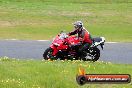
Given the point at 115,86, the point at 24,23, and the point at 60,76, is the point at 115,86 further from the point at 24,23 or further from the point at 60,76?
the point at 24,23

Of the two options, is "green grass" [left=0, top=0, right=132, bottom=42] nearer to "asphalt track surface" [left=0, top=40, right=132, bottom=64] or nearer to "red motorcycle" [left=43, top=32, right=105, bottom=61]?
"asphalt track surface" [left=0, top=40, right=132, bottom=64]

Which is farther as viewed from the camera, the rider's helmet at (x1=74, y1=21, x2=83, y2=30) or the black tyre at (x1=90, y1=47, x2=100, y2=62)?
the black tyre at (x1=90, y1=47, x2=100, y2=62)

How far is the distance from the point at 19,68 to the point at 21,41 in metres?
10.2

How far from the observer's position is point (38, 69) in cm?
1176

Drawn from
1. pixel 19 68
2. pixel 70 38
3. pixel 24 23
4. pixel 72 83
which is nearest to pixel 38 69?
pixel 19 68

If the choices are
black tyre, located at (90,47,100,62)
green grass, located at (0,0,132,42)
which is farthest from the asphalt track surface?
green grass, located at (0,0,132,42)

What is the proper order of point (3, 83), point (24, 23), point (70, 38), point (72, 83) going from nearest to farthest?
point (3, 83), point (72, 83), point (70, 38), point (24, 23)

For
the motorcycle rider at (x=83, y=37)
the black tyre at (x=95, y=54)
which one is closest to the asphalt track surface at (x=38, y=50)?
the black tyre at (x=95, y=54)

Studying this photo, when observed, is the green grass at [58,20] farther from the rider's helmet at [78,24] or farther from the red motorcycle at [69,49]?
the rider's helmet at [78,24]

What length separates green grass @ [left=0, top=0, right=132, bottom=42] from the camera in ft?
85.9

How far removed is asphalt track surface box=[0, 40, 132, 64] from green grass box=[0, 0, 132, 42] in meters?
2.67

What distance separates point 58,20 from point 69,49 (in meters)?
13.2

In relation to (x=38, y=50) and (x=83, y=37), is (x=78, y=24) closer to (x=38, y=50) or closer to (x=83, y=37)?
(x=83, y=37)

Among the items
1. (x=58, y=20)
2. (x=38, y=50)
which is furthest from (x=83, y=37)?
(x=58, y=20)
